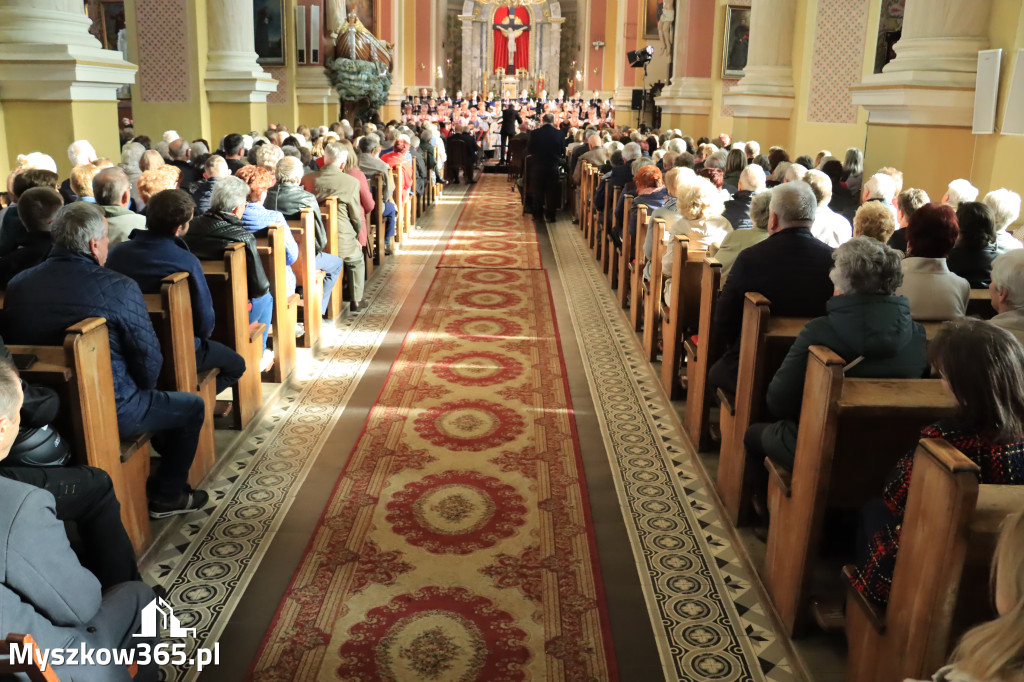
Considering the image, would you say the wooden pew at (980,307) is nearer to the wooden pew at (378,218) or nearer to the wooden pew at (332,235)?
the wooden pew at (332,235)

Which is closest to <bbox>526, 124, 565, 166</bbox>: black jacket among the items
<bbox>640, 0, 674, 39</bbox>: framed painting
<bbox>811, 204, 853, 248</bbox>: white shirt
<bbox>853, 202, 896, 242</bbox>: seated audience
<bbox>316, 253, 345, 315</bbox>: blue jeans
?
<bbox>316, 253, 345, 315</bbox>: blue jeans

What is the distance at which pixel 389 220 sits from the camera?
840 centimetres

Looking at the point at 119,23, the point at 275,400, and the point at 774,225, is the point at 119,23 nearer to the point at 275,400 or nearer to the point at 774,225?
the point at 275,400

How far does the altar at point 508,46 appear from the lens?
31.5 metres

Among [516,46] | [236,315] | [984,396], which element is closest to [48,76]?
[236,315]

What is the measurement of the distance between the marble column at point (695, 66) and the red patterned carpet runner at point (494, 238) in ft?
10.2

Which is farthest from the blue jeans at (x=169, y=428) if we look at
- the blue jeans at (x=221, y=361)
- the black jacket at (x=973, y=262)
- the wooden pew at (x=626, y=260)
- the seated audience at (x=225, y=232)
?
the wooden pew at (x=626, y=260)

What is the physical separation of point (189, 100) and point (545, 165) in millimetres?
4428

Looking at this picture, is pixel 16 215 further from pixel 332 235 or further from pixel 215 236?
pixel 332 235

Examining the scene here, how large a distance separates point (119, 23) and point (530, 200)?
23.9 feet

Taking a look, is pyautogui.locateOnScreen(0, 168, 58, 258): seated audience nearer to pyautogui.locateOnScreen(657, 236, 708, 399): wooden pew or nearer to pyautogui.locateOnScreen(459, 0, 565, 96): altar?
pyautogui.locateOnScreen(657, 236, 708, 399): wooden pew

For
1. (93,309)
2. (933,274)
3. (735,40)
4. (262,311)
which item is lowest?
(262,311)

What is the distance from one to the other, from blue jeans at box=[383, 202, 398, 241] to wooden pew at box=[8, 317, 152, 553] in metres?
5.57

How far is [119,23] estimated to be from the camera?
13516 millimetres
